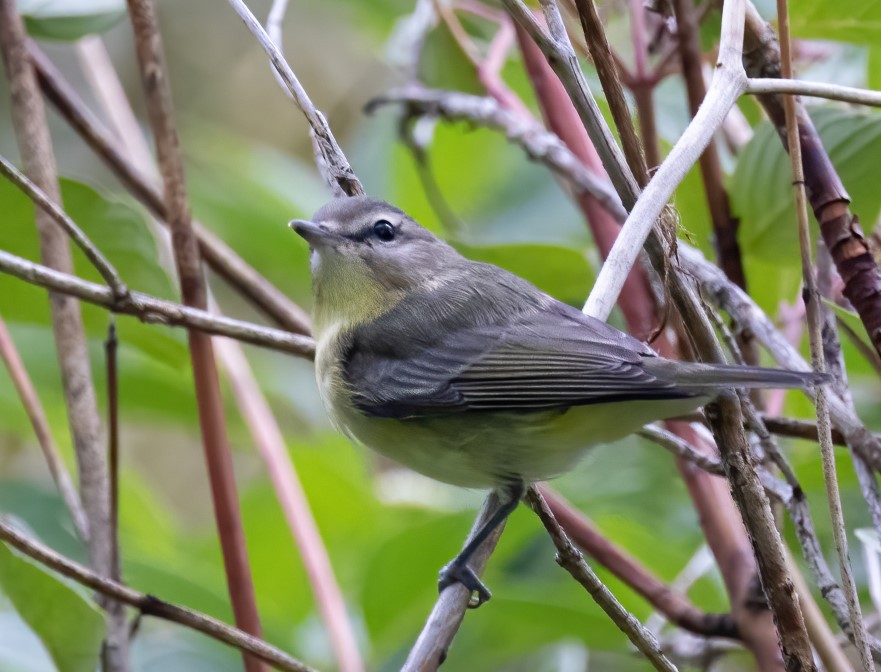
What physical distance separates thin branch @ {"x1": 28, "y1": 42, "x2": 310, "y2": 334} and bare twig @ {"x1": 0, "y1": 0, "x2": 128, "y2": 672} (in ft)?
0.40

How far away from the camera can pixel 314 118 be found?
164 cm

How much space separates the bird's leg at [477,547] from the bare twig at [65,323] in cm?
53

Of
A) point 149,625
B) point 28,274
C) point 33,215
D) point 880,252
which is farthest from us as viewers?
point 149,625

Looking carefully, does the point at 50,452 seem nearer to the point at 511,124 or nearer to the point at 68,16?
the point at 68,16

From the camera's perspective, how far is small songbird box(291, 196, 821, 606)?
5.46 feet

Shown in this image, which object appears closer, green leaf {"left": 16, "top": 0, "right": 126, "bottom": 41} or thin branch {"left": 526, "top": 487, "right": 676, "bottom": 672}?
thin branch {"left": 526, "top": 487, "right": 676, "bottom": 672}

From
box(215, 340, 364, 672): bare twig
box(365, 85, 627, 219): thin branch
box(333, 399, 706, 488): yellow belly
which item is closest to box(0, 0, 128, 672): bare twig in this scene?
box(215, 340, 364, 672): bare twig

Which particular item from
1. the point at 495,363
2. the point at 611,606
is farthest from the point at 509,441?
the point at 611,606

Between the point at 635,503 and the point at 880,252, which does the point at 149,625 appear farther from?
the point at 880,252

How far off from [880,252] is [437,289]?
81cm

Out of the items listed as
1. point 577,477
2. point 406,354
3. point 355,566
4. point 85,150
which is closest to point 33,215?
point 406,354

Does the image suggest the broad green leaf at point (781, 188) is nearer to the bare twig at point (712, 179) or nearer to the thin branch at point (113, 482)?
the bare twig at point (712, 179)

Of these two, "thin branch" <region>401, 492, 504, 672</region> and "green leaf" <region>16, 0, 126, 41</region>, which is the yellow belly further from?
"green leaf" <region>16, 0, 126, 41</region>

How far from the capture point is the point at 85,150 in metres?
6.66
